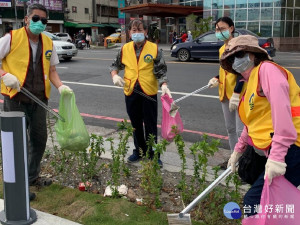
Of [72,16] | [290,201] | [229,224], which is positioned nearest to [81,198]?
[229,224]

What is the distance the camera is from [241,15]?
87.6ft

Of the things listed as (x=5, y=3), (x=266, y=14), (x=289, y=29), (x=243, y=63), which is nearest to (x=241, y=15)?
(x=266, y=14)

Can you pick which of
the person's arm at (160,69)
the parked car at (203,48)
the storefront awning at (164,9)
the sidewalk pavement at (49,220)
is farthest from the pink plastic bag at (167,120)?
the storefront awning at (164,9)

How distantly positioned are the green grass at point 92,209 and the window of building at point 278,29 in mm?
23910

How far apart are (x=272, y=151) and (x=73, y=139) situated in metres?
1.96

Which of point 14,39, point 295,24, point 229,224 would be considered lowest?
point 229,224

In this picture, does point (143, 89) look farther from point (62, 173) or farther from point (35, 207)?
point (35, 207)

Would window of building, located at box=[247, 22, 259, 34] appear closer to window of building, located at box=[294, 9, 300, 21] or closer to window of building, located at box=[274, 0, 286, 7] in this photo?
window of building, located at box=[274, 0, 286, 7]

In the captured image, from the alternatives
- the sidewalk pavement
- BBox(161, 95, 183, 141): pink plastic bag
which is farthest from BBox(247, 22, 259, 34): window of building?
the sidewalk pavement

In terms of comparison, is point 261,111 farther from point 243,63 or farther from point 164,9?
point 164,9

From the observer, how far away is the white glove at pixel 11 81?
324cm

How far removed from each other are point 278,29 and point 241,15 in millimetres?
2959

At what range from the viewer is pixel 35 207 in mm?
3412

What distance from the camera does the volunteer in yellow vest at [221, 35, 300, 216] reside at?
2049 mm
